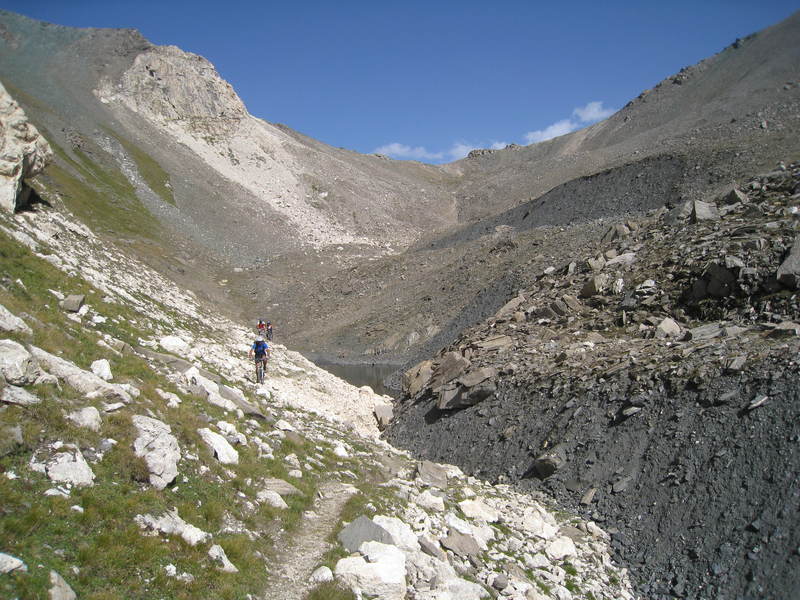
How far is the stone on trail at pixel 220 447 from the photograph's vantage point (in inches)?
388

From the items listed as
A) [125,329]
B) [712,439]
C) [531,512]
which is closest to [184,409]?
[125,329]

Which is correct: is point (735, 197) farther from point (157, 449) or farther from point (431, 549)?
point (157, 449)

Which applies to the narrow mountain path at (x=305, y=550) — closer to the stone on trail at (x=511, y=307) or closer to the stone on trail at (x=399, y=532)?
the stone on trail at (x=399, y=532)

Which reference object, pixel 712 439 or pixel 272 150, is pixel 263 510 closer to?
pixel 712 439

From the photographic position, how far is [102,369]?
9984mm

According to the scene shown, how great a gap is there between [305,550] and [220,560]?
5.64 ft

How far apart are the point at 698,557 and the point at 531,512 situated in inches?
148

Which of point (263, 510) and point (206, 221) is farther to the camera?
point (206, 221)

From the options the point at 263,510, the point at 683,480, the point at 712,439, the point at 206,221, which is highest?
the point at 206,221

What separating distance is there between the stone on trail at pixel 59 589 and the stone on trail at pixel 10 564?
11.1 inches

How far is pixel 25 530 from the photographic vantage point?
19.2 ft

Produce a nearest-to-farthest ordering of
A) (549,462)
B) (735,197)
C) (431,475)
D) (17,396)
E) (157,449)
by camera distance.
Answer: (17,396), (157,449), (431,475), (549,462), (735,197)

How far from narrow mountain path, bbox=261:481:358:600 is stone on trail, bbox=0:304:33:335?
586 cm

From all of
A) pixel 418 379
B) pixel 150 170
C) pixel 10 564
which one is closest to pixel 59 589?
pixel 10 564
